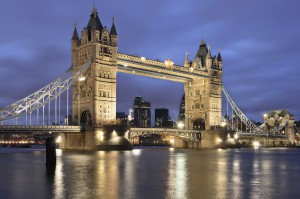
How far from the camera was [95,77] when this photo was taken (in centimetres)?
7725

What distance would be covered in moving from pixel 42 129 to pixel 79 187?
4751 centimetres

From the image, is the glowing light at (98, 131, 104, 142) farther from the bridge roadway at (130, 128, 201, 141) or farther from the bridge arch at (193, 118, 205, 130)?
the bridge arch at (193, 118, 205, 130)

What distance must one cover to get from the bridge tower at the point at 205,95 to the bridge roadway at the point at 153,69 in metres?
4.26

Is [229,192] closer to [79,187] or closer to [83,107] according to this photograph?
[79,187]

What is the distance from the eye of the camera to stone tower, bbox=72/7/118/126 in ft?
254

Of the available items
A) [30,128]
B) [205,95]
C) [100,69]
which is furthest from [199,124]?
[30,128]

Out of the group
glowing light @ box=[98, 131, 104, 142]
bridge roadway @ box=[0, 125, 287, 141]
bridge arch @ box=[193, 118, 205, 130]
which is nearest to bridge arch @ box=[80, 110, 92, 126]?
bridge roadway @ box=[0, 125, 287, 141]

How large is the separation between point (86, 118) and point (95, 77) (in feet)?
31.5

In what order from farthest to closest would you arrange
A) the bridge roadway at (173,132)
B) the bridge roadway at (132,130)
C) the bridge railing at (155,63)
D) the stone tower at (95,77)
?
the bridge roadway at (173,132), the bridge railing at (155,63), the stone tower at (95,77), the bridge roadway at (132,130)

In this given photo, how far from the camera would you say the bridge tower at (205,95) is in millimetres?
105188

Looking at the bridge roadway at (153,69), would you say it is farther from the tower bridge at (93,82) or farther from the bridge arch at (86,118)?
the bridge arch at (86,118)

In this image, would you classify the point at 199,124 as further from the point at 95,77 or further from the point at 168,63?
the point at 95,77

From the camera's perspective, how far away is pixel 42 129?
6762cm

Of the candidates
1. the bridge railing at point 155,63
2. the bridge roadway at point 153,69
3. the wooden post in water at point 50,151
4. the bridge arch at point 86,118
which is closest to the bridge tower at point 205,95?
the bridge railing at point 155,63
